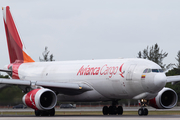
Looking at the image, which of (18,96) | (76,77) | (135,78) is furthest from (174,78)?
(18,96)

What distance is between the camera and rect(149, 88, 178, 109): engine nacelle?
3216cm

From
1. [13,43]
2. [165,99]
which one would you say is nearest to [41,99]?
[165,99]

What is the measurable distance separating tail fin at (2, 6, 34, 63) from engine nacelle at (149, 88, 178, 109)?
14.2 meters

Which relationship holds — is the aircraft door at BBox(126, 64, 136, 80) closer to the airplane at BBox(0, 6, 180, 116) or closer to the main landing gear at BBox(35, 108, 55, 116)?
the airplane at BBox(0, 6, 180, 116)

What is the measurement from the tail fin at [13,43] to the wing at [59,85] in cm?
834

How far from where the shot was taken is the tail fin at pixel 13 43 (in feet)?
134

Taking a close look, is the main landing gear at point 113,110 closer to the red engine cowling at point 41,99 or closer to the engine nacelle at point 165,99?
the engine nacelle at point 165,99

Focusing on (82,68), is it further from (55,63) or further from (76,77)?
(55,63)

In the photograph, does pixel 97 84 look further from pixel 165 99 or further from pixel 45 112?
pixel 165 99

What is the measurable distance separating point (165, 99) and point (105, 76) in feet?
17.5

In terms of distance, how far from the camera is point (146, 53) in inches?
3775

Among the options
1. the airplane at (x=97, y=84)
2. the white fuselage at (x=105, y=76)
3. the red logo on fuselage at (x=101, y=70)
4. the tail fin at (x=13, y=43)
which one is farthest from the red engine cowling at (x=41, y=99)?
the tail fin at (x=13, y=43)

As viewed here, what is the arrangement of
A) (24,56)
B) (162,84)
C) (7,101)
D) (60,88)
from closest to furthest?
(162,84), (60,88), (7,101), (24,56)

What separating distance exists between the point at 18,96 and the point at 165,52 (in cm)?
6315
